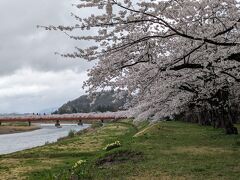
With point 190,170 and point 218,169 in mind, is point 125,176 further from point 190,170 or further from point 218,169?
point 218,169

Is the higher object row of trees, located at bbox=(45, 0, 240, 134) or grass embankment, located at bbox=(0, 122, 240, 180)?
row of trees, located at bbox=(45, 0, 240, 134)

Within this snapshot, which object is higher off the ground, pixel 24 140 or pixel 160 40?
pixel 160 40

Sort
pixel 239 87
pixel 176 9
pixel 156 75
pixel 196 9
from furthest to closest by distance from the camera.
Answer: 1. pixel 239 87
2. pixel 156 75
3. pixel 196 9
4. pixel 176 9

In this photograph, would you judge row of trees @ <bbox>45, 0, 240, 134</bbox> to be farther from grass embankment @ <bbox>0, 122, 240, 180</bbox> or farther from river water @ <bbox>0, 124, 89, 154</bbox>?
river water @ <bbox>0, 124, 89, 154</bbox>

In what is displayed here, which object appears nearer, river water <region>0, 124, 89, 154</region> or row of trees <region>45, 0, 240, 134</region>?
row of trees <region>45, 0, 240, 134</region>

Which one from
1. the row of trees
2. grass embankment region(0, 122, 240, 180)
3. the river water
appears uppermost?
the row of trees

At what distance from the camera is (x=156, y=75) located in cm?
1506

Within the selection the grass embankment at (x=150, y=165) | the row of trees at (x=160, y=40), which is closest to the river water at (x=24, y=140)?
the grass embankment at (x=150, y=165)

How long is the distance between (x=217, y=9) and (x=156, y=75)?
305 centimetres

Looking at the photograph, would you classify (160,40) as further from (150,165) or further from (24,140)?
(24,140)

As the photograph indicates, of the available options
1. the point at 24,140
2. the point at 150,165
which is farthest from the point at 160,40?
the point at 24,140

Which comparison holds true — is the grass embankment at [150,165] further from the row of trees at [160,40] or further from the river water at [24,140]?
the river water at [24,140]

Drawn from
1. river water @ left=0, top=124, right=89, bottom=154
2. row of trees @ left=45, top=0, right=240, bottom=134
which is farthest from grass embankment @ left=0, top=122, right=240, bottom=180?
river water @ left=0, top=124, right=89, bottom=154

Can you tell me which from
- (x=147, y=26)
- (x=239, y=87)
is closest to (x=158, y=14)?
(x=147, y=26)
